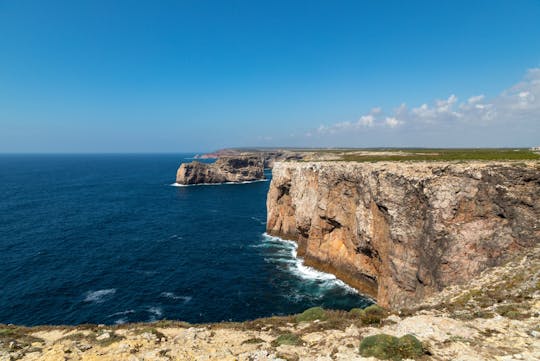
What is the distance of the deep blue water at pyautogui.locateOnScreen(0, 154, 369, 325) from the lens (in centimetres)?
3806

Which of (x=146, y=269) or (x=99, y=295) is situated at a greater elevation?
(x=146, y=269)

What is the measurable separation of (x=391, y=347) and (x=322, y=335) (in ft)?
12.7

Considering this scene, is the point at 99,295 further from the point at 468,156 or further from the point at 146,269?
the point at 468,156

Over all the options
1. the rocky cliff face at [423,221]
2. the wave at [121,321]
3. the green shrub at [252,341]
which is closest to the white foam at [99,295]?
the wave at [121,321]

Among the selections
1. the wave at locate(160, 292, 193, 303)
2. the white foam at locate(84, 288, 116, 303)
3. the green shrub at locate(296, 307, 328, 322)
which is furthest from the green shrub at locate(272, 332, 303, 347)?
the white foam at locate(84, 288, 116, 303)

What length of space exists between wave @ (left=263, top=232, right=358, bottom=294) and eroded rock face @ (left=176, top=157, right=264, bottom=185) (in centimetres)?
9406

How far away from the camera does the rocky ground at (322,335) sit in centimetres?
1295

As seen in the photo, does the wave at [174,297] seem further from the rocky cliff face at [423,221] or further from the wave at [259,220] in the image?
the wave at [259,220]

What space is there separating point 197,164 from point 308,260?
114226 millimetres

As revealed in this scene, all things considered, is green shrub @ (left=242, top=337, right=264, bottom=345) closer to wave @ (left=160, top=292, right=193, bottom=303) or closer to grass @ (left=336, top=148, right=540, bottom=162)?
wave @ (left=160, top=292, right=193, bottom=303)

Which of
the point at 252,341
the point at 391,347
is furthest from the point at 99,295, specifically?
the point at 391,347

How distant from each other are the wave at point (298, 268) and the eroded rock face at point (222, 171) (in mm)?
94060

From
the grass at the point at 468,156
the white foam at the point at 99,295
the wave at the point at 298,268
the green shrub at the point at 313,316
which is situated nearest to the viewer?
the green shrub at the point at 313,316

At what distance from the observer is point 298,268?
51.2 metres
